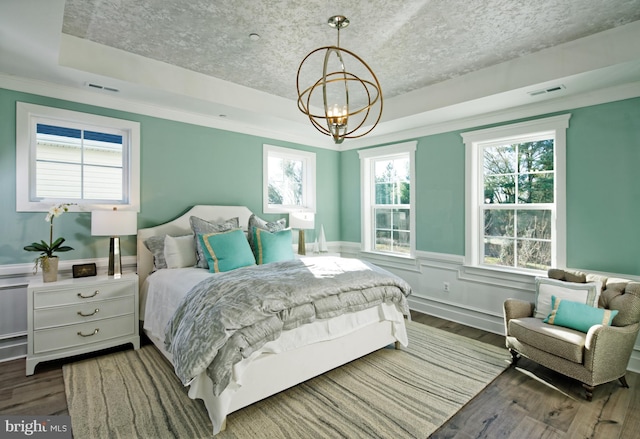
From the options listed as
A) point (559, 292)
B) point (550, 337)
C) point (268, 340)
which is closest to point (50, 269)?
point (268, 340)

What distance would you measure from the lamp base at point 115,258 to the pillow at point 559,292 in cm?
386

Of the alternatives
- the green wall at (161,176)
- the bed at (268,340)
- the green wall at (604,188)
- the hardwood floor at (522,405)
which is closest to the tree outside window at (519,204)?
the green wall at (604,188)

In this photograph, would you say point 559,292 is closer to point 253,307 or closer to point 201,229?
point 253,307

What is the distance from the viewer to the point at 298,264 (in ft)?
9.71

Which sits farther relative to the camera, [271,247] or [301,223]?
[301,223]

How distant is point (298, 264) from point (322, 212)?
2426mm

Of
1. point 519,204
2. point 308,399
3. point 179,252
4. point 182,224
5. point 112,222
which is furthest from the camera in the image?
point 182,224

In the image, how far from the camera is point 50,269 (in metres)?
2.77

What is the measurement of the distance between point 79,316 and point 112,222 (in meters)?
0.84

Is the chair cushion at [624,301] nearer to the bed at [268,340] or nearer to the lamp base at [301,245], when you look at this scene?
the bed at [268,340]

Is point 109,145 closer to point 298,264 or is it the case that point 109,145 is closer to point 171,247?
point 171,247

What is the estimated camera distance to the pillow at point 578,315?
2463 millimetres

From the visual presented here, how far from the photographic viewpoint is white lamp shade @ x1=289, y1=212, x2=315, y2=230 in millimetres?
4504

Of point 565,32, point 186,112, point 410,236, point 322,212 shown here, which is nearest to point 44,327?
point 186,112
